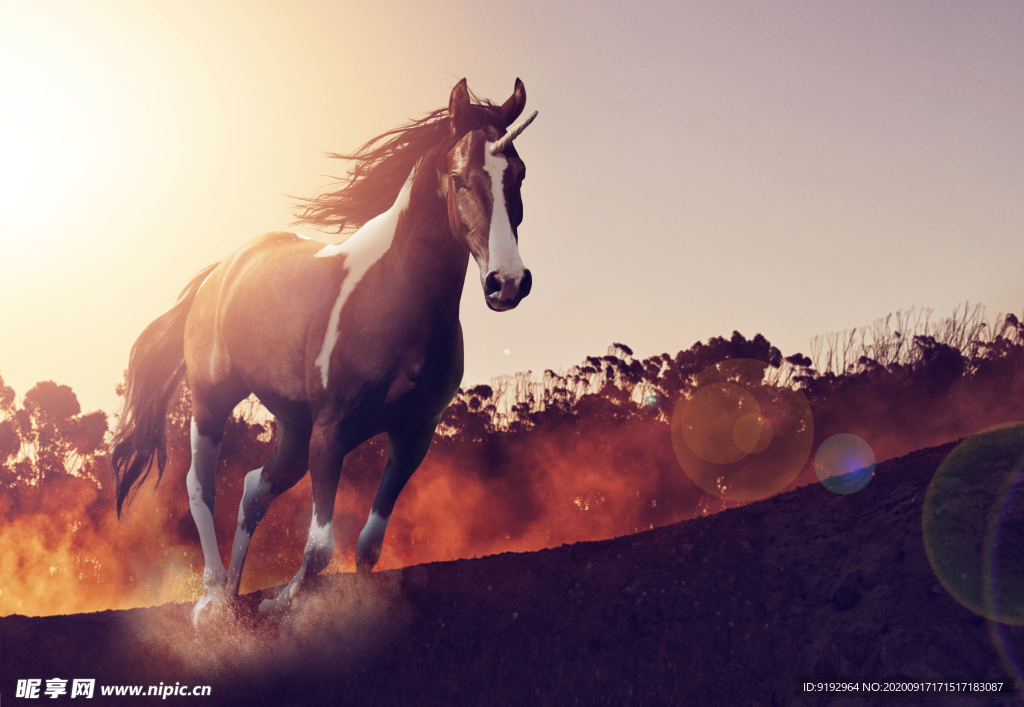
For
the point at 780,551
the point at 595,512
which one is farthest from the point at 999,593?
the point at 595,512

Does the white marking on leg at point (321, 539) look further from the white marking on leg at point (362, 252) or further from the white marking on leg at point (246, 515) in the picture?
the white marking on leg at point (246, 515)

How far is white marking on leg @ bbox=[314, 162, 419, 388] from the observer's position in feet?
17.0

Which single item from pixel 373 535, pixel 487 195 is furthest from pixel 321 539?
pixel 487 195

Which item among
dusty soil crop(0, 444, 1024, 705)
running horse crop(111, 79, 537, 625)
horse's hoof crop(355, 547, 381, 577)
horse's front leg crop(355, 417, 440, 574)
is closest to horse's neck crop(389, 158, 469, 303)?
running horse crop(111, 79, 537, 625)

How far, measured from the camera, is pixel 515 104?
5.17m

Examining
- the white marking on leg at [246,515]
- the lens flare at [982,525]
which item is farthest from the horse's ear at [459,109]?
the lens flare at [982,525]

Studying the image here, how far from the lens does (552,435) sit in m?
19.8

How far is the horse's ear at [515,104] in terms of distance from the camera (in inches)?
202

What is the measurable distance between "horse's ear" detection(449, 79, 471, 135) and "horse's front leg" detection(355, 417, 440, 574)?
7.43 feet

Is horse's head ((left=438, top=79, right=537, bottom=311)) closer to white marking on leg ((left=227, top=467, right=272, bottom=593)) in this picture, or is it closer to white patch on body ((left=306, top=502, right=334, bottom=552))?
white patch on body ((left=306, top=502, right=334, bottom=552))

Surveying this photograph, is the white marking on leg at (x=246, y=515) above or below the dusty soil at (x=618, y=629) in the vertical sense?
above

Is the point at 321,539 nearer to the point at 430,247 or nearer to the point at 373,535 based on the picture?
the point at 373,535

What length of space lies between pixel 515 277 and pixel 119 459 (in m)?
5.49

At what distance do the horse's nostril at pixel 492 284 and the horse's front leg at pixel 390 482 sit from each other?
1.65 meters
